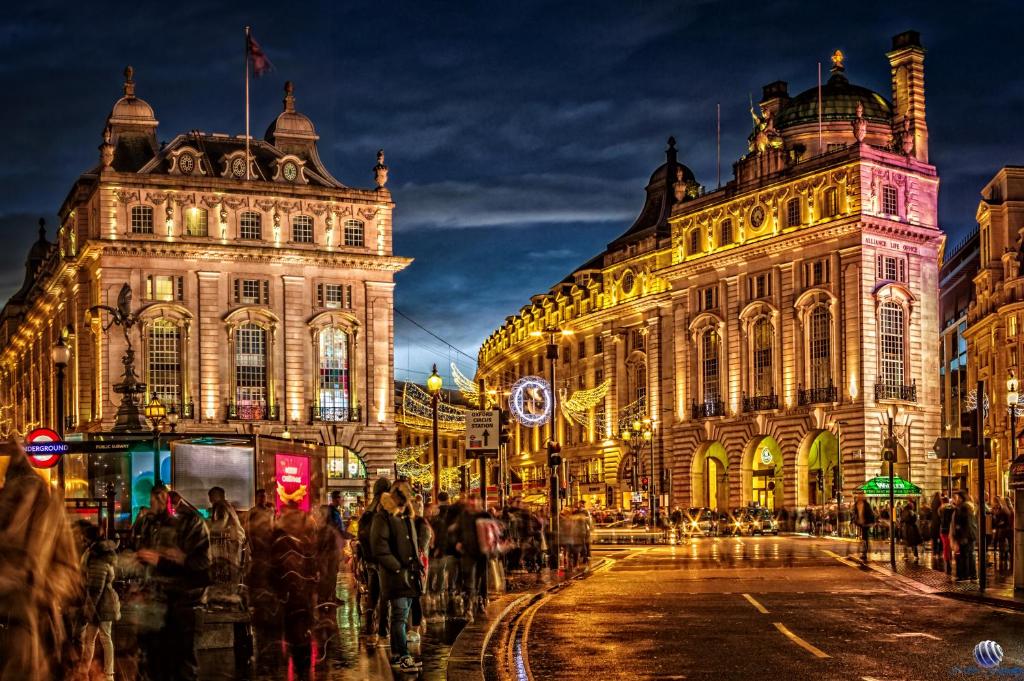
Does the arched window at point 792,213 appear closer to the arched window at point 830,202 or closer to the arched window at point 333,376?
the arched window at point 830,202

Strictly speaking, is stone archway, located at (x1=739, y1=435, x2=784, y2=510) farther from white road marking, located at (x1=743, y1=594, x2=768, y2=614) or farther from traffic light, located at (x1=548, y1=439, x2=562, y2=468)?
white road marking, located at (x1=743, y1=594, x2=768, y2=614)

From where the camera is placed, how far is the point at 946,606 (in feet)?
82.4

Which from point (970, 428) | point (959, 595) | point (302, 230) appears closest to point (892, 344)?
point (302, 230)

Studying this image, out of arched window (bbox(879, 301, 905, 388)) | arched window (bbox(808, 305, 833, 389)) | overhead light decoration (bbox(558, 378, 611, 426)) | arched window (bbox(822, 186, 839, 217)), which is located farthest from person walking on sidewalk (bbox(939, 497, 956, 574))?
overhead light decoration (bbox(558, 378, 611, 426))

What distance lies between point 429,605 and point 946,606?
8634 millimetres

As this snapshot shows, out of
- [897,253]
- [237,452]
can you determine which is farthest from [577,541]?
[897,253]

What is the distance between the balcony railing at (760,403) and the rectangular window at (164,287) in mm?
33320

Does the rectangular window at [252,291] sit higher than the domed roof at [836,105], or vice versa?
the domed roof at [836,105]

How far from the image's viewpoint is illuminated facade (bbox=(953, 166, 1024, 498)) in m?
96.7

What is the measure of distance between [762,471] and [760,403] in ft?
16.8

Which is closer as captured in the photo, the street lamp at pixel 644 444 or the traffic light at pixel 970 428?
the traffic light at pixel 970 428

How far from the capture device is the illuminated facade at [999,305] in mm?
96688

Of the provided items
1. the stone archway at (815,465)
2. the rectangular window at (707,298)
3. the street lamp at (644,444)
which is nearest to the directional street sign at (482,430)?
the street lamp at (644,444)

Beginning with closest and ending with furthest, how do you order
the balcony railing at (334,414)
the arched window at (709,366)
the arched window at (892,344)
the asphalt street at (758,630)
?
the asphalt street at (758,630)
the arched window at (892,344)
the balcony railing at (334,414)
the arched window at (709,366)
